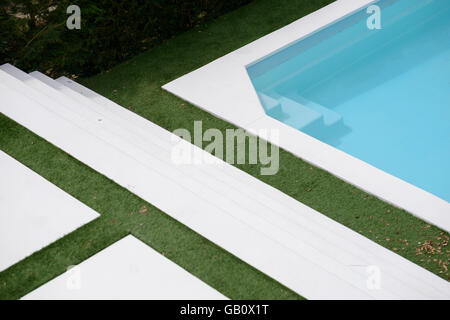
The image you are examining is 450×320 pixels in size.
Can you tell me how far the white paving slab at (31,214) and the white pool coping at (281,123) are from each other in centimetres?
201

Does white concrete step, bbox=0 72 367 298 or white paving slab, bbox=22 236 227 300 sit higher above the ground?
white concrete step, bbox=0 72 367 298

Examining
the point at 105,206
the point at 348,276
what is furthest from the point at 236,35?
the point at 348,276

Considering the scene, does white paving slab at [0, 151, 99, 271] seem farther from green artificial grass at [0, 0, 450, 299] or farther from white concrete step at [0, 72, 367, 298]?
white concrete step at [0, 72, 367, 298]

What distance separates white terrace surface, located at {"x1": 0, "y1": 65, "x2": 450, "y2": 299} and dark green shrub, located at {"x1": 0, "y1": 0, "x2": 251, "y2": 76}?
2.72 feet

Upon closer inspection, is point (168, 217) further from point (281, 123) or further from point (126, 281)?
point (281, 123)

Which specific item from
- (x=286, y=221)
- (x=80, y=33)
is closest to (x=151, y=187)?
(x=286, y=221)

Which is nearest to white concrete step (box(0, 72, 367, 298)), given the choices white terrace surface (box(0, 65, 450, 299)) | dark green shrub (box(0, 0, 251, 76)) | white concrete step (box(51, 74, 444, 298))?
white terrace surface (box(0, 65, 450, 299))

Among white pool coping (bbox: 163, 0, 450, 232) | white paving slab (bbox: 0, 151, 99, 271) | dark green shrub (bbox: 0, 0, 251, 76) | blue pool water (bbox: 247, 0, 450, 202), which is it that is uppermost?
dark green shrub (bbox: 0, 0, 251, 76)

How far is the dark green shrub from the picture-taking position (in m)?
6.56

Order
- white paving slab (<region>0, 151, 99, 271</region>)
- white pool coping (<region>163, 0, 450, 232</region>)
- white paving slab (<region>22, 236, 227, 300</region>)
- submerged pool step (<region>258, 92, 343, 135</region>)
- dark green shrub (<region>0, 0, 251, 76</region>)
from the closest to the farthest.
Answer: white paving slab (<region>22, 236, 227, 300</region>), white paving slab (<region>0, 151, 99, 271</region>), white pool coping (<region>163, 0, 450, 232</region>), submerged pool step (<region>258, 92, 343, 135</region>), dark green shrub (<region>0, 0, 251, 76</region>)

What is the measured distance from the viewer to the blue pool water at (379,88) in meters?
6.33

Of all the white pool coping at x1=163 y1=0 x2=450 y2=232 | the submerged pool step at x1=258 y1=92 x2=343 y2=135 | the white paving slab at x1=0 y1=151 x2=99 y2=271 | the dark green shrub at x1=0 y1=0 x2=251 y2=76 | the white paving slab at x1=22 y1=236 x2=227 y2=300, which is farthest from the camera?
the dark green shrub at x1=0 y1=0 x2=251 y2=76

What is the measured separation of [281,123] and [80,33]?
8.44ft
